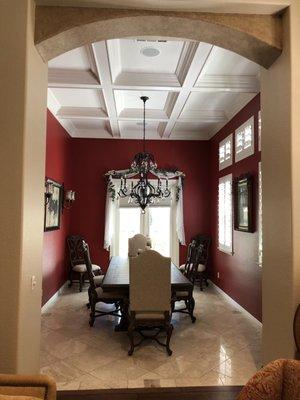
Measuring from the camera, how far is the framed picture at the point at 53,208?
202 inches

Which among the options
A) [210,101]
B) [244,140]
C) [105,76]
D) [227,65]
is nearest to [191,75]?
[227,65]

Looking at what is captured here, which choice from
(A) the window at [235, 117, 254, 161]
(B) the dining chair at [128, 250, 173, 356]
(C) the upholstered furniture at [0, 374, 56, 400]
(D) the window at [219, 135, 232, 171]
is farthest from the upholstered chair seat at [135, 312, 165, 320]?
(D) the window at [219, 135, 232, 171]

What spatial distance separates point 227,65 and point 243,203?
2.10 m

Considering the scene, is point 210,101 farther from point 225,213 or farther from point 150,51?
point 225,213

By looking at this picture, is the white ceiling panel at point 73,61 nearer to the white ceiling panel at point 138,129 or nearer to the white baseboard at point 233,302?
the white ceiling panel at point 138,129

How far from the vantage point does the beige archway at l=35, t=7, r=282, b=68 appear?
2.24 meters

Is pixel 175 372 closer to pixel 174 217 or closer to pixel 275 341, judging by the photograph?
pixel 275 341

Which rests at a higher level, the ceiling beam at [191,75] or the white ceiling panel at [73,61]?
the white ceiling panel at [73,61]

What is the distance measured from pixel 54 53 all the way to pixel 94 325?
3.60 metres

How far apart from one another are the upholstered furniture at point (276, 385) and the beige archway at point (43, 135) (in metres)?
0.73

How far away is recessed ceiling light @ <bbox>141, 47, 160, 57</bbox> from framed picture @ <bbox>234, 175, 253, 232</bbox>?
7.40 ft

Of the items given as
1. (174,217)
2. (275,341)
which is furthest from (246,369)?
(174,217)

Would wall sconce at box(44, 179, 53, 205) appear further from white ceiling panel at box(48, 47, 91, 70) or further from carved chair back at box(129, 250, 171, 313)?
carved chair back at box(129, 250, 171, 313)

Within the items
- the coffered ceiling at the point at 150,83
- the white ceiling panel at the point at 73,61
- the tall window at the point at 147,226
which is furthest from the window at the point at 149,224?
the white ceiling panel at the point at 73,61
